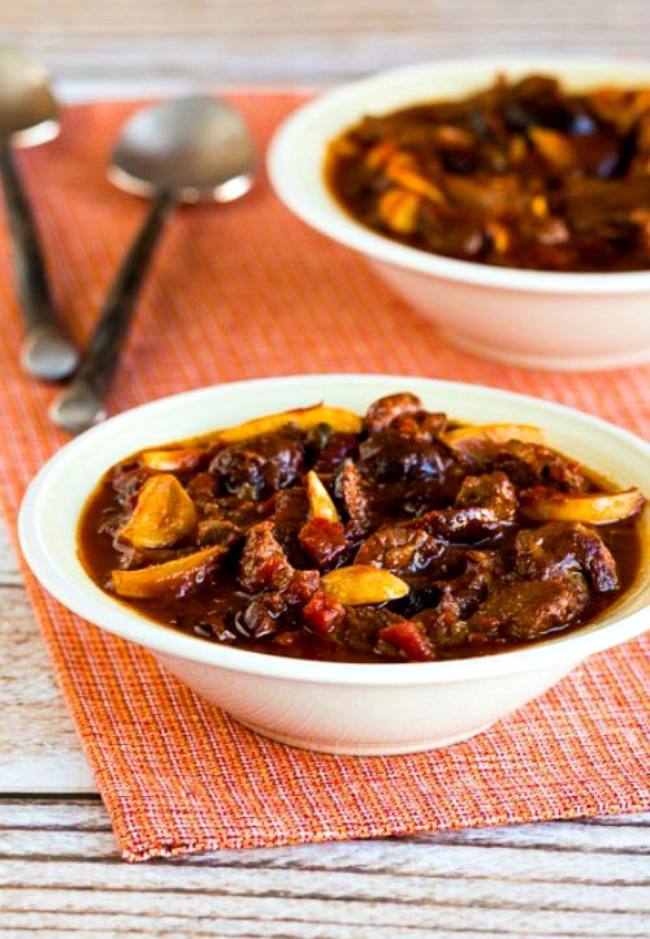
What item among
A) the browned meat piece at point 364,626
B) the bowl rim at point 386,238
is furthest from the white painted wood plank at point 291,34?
the browned meat piece at point 364,626

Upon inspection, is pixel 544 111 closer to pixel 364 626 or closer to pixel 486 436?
pixel 486 436

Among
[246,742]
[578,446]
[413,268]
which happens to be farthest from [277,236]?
[246,742]

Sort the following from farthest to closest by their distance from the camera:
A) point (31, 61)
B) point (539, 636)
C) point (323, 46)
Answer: point (323, 46), point (31, 61), point (539, 636)

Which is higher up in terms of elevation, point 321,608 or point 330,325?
point 321,608

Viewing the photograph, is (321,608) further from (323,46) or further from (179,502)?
(323,46)

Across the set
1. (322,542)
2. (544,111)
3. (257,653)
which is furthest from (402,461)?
(544,111)

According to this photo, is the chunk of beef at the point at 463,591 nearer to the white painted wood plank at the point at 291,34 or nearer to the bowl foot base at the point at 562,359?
the bowl foot base at the point at 562,359
